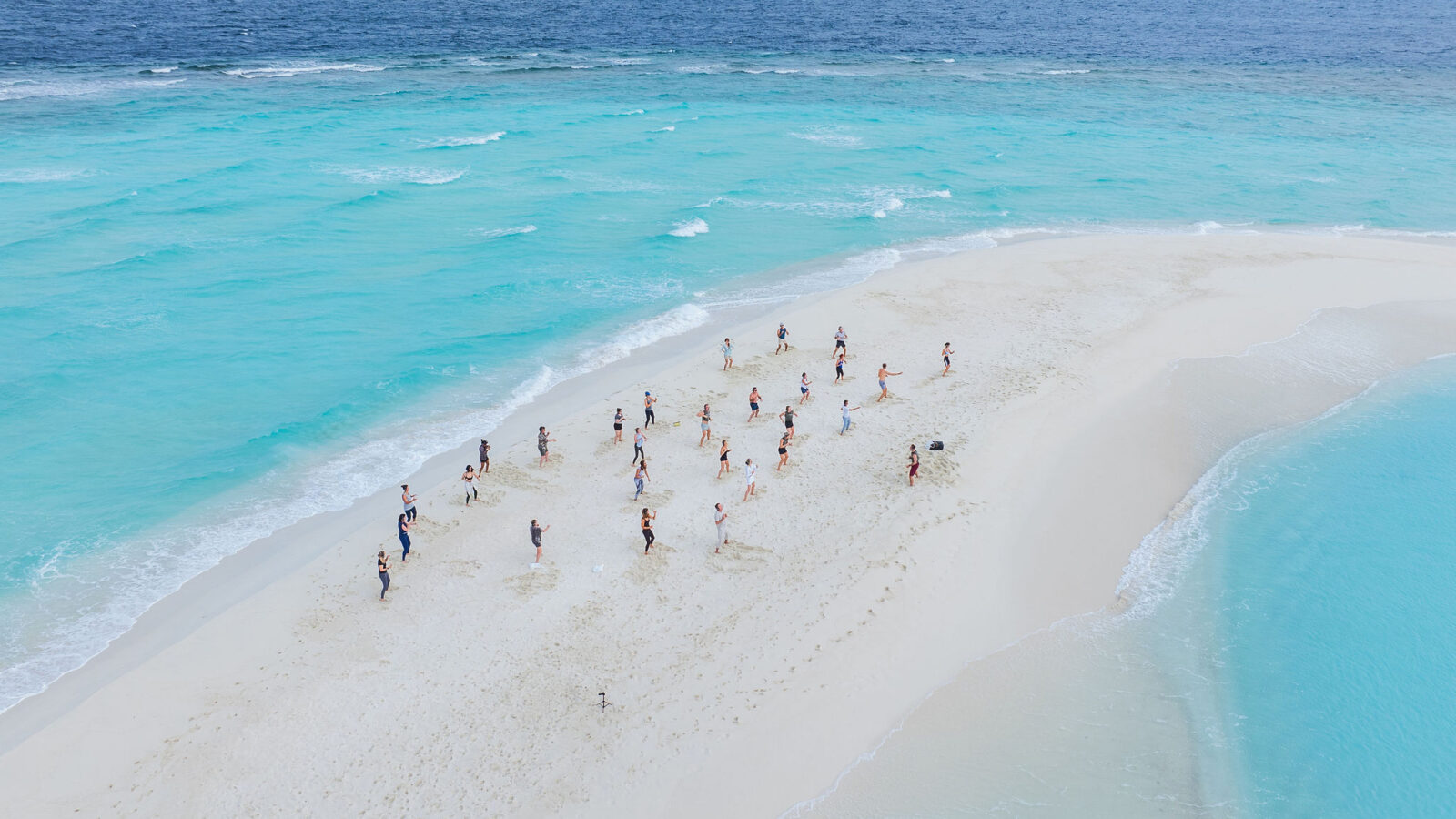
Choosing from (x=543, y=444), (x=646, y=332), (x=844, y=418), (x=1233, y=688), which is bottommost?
(x=1233, y=688)

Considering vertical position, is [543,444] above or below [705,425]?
below

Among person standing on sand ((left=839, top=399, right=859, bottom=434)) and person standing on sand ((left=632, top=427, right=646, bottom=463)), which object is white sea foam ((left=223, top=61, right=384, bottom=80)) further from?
person standing on sand ((left=839, top=399, right=859, bottom=434))

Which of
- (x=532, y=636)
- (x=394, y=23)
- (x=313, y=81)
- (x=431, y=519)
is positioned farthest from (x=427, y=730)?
(x=394, y=23)

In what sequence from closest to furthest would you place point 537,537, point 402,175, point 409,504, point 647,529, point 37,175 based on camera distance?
point 537,537, point 647,529, point 409,504, point 37,175, point 402,175

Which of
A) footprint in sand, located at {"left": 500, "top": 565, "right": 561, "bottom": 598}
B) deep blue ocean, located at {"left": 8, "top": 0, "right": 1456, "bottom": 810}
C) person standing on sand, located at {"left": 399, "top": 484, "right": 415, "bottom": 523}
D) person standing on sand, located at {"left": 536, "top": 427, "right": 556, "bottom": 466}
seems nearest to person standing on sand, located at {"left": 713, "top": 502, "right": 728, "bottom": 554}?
footprint in sand, located at {"left": 500, "top": 565, "right": 561, "bottom": 598}

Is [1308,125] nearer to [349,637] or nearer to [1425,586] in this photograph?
[1425,586]

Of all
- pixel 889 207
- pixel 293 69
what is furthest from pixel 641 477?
pixel 293 69

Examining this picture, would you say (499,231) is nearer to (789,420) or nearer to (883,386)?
(883,386)
